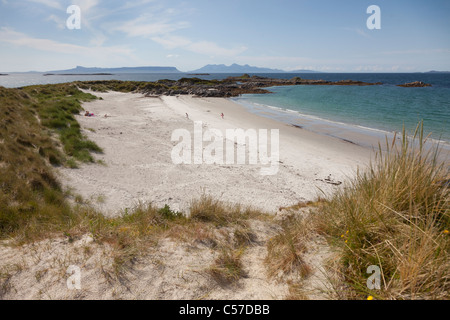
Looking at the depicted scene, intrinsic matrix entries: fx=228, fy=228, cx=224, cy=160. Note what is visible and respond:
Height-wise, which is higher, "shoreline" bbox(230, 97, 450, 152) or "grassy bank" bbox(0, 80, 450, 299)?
"shoreline" bbox(230, 97, 450, 152)

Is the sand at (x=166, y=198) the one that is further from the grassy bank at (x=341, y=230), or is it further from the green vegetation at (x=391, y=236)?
the green vegetation at (x=391, y=236)

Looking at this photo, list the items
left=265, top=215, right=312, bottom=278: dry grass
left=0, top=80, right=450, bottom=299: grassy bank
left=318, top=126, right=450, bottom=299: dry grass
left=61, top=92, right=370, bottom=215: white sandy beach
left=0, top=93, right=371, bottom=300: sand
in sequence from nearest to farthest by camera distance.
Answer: left=318, top=126, right=450, bottom=299: dry grass, left=0, top=80, right=450, bottom=299: grassy bank, left=0, top=93, right=371, bottom=300: sand, left=265, top=215, right=312, bottom=278: dry grass, left=61, top=92, right=370, bottom=215: white sandy beach

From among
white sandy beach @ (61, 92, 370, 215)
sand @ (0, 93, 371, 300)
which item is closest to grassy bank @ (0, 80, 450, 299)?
sand @ (0, 93, 371, 300)

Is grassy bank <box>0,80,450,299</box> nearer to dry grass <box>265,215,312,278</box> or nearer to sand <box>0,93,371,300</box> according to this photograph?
dry grass <box>265,215,312,278</box>

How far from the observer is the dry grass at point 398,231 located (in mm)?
2193

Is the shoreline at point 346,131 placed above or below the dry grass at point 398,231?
above

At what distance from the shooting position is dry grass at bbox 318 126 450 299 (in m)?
2.19

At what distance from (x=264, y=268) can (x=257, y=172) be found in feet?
23.4

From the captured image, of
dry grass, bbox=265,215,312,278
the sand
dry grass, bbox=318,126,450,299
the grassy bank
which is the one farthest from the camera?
dry grass, bbox=265,215,312,278

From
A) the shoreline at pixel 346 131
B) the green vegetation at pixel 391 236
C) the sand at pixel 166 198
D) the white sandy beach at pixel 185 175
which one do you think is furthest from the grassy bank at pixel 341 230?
the shoreline at pixel 346 131

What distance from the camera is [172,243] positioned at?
3.81 m

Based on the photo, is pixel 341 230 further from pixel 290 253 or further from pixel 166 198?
pixel 166 198

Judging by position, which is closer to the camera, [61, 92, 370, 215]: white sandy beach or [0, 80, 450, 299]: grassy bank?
[0, 80, 450, 299]: grassy bank
